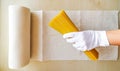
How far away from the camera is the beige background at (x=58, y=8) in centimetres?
135

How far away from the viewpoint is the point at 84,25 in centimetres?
132

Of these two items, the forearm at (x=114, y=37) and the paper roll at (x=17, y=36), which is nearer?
the forearm at (x=114, y=37)

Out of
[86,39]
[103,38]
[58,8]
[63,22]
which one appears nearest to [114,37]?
[103,38]

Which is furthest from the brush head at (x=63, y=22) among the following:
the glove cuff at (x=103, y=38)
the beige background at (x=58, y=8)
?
A: the beige background at (x=58, y=8)

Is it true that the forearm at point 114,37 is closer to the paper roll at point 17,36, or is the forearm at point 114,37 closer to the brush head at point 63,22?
the brush head at point 63,22

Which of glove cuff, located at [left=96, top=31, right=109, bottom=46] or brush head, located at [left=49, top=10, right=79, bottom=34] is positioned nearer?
glove cuff, located at [left=96, top=31, right=109, bottom=46]

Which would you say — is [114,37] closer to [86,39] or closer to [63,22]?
[86,39]

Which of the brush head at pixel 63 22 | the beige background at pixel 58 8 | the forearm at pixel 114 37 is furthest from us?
the beige background at pixel 58 8

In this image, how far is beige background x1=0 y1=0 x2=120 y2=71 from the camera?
1354 millimetres

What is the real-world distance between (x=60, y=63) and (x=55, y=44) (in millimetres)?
193

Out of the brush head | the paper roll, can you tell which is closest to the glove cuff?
the brush head

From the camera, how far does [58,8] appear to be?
1.37 metres

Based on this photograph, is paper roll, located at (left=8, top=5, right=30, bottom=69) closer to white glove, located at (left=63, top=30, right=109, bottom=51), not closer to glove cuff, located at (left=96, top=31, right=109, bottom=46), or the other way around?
white glove, located at (left=63, top=30, right=109, bottom=51)

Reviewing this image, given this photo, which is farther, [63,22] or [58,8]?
[58,8]
